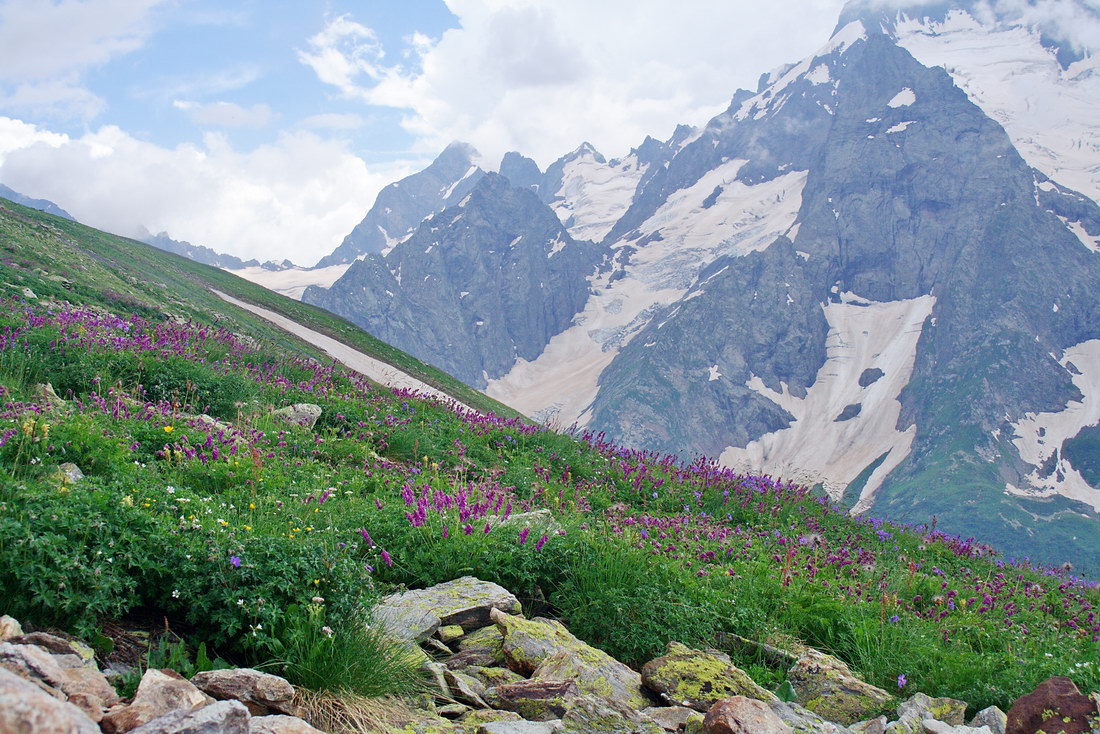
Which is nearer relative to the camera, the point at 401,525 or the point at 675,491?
the point at 401,525

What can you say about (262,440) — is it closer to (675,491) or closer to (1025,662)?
(675,491)

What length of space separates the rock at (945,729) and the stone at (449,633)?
3656mm

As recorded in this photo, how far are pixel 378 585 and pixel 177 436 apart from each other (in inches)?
142

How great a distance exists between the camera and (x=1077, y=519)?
198500 millimetres

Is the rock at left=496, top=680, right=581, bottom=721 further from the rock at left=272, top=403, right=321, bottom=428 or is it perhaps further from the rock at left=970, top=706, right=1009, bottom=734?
the rock at left=272, top=403, right=321, bottom=428

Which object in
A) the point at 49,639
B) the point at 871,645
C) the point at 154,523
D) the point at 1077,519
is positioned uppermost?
the point at 1077,519

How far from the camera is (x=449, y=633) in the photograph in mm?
6273

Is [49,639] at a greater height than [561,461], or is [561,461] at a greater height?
[561,461]

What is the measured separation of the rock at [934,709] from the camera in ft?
20.2

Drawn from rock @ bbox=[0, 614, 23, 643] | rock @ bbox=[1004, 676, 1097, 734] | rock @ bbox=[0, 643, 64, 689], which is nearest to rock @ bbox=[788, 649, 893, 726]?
rock @ bbox=[1004, 676, 1097, 734]

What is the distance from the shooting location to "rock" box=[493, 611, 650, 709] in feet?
19.3

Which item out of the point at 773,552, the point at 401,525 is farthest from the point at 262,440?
the point at 773,552

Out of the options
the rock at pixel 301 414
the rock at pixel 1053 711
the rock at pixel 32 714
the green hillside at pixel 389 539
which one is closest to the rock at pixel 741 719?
the green hillside at pixel 389 539

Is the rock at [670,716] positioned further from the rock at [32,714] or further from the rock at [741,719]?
the rock at [32,714]
